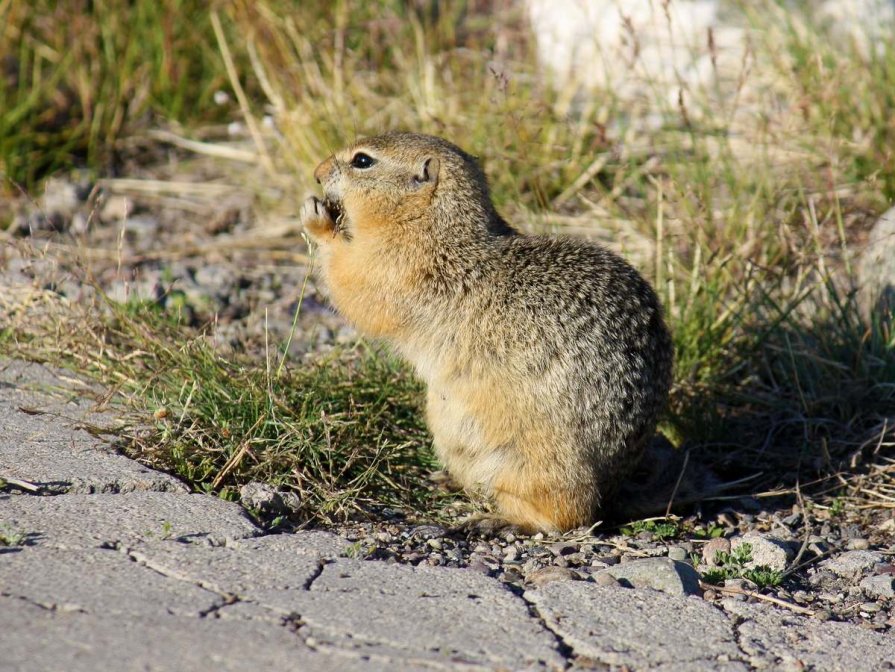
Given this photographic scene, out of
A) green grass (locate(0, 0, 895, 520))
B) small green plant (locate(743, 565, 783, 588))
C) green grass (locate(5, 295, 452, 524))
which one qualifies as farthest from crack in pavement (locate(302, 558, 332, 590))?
small green plant (locate(743, 565, 783, 588))

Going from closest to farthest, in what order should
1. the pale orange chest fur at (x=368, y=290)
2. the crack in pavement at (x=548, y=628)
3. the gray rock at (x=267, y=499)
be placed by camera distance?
the crack in pavement at (x=548, y=628) → the gray rock at (x=267, y=499) → the pale orange chest fur at (x=368, y=290)

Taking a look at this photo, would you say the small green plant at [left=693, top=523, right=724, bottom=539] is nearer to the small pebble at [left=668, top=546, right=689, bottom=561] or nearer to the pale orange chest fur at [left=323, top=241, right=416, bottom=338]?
the small pebble at [left=668, top=546, right=689, bottom=561]

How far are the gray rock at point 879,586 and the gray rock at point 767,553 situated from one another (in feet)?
0.92

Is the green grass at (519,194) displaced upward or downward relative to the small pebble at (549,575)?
upward

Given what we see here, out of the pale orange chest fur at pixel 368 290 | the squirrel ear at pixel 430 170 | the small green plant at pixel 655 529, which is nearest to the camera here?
the small green plant at pixel 655 529

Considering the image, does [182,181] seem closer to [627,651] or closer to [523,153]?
[523,153]

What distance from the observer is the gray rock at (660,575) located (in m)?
3.68

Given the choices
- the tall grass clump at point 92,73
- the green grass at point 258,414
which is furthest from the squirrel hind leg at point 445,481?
the tall grass clump at point 92,73

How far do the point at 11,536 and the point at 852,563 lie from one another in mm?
2907

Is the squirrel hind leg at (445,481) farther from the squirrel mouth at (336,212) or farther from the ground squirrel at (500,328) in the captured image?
the squirrel mouth at (336,212)

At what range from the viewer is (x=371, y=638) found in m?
3.04

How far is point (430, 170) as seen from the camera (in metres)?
4.60

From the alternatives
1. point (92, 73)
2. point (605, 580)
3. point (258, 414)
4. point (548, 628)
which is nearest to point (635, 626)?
point (548, 628)

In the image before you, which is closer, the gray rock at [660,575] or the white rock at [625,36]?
the gray rock at [660,575]
